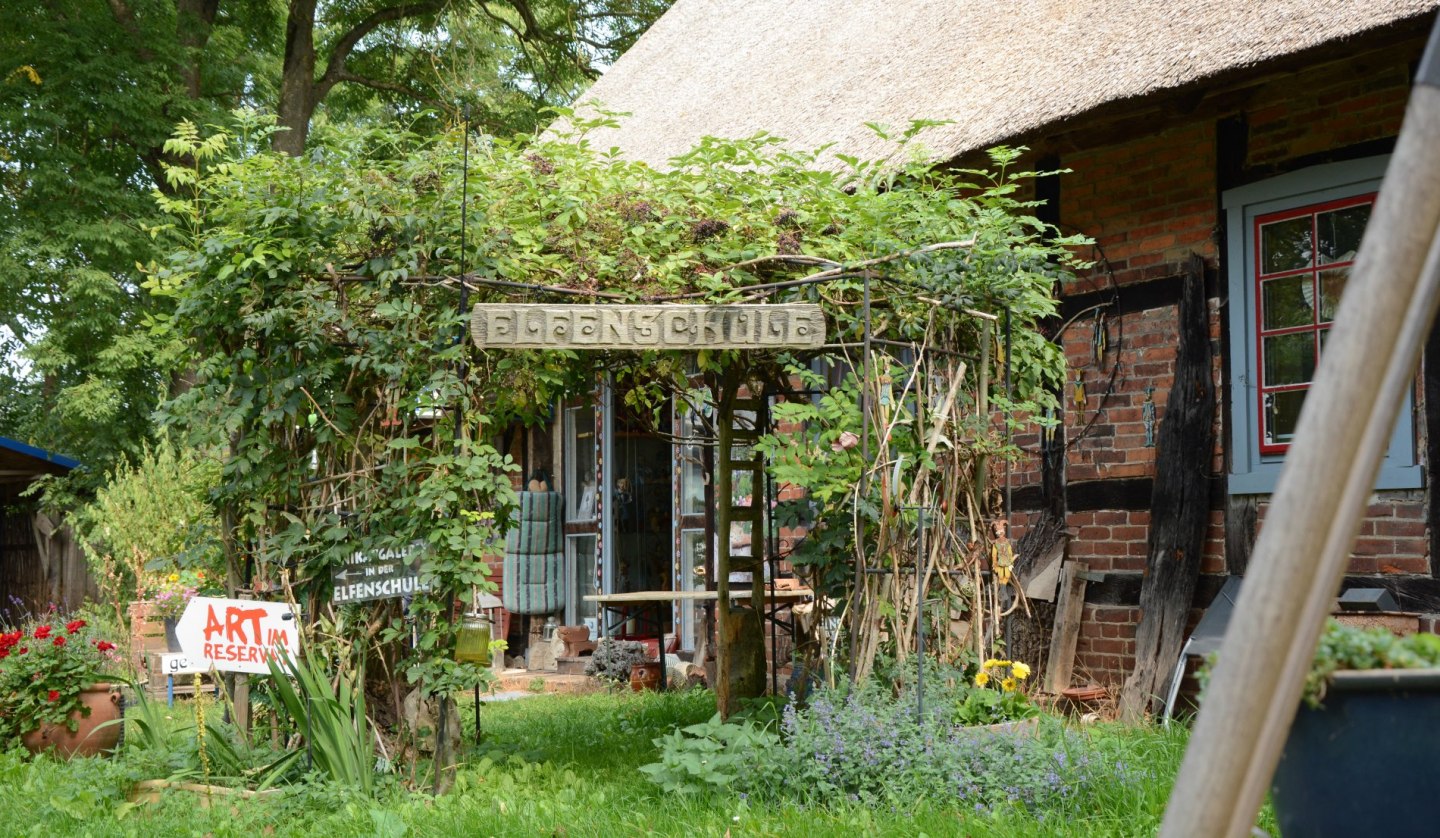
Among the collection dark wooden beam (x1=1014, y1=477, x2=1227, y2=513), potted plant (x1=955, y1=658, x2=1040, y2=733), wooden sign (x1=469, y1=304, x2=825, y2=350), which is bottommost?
potted plant (x1=955, y1=658, x2=1040, y2=733)

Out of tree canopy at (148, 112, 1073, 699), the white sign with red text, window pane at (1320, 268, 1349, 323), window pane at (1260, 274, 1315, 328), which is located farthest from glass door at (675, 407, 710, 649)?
the white sign with red text

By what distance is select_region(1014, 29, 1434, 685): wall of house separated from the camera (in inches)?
249

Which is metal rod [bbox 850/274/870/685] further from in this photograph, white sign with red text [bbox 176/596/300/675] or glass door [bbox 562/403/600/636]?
glass door [bbox 562/403/600/636]

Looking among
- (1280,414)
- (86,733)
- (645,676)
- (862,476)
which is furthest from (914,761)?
(645,676)

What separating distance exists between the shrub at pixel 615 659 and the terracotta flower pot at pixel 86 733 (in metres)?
3.68

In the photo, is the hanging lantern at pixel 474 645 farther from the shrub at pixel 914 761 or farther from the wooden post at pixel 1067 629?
the wooden post at pixel 1067 629

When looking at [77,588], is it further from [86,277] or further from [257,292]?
[257,292]

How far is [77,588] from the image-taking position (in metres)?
16.0

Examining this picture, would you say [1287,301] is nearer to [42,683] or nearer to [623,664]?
[623,664]

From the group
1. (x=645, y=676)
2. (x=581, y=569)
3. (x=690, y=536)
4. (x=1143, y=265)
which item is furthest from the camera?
(x=581, y=569)

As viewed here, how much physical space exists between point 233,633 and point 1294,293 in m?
5.04

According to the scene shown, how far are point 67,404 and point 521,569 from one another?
589 centimetres

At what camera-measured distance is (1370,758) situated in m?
1.67

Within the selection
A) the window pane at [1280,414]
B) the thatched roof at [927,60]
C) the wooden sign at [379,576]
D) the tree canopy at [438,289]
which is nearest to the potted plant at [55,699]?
the tree canopy at [438,289]
